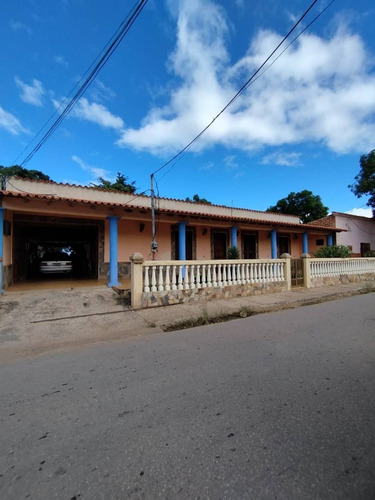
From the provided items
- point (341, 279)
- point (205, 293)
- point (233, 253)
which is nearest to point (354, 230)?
point (341, 279)

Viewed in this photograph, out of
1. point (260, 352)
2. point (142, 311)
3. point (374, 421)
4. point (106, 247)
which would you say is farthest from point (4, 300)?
point (374, 421)

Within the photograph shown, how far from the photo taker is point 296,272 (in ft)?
30.8

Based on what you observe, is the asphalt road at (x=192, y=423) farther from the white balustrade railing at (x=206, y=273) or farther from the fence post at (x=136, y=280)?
the white balustrade railing at (x=206, y=273)

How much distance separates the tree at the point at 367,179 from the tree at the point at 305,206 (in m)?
7.70

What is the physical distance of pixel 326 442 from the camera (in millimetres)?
1735

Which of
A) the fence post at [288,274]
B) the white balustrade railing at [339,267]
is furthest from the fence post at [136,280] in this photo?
the white balustrade railing at [339,267]

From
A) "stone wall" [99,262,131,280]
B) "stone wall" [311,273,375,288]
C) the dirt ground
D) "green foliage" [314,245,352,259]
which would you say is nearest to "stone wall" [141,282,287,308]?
the dirt ground

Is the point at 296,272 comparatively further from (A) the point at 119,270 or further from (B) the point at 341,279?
(A) the point at 119,270

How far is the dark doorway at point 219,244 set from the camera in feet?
45.2

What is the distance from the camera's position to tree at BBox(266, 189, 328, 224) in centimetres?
2816

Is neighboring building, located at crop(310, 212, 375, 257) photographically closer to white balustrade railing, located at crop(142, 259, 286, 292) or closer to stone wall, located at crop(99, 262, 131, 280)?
white balustrade railing, located at crop(142, 259, 286, 292)

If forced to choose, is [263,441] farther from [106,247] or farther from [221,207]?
[221,207]

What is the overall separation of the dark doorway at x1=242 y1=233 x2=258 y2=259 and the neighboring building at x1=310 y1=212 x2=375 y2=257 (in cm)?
700

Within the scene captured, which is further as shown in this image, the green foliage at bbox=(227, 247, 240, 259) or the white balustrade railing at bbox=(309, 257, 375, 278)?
the green foliage at bbox=(227, 247, 240, 259)
